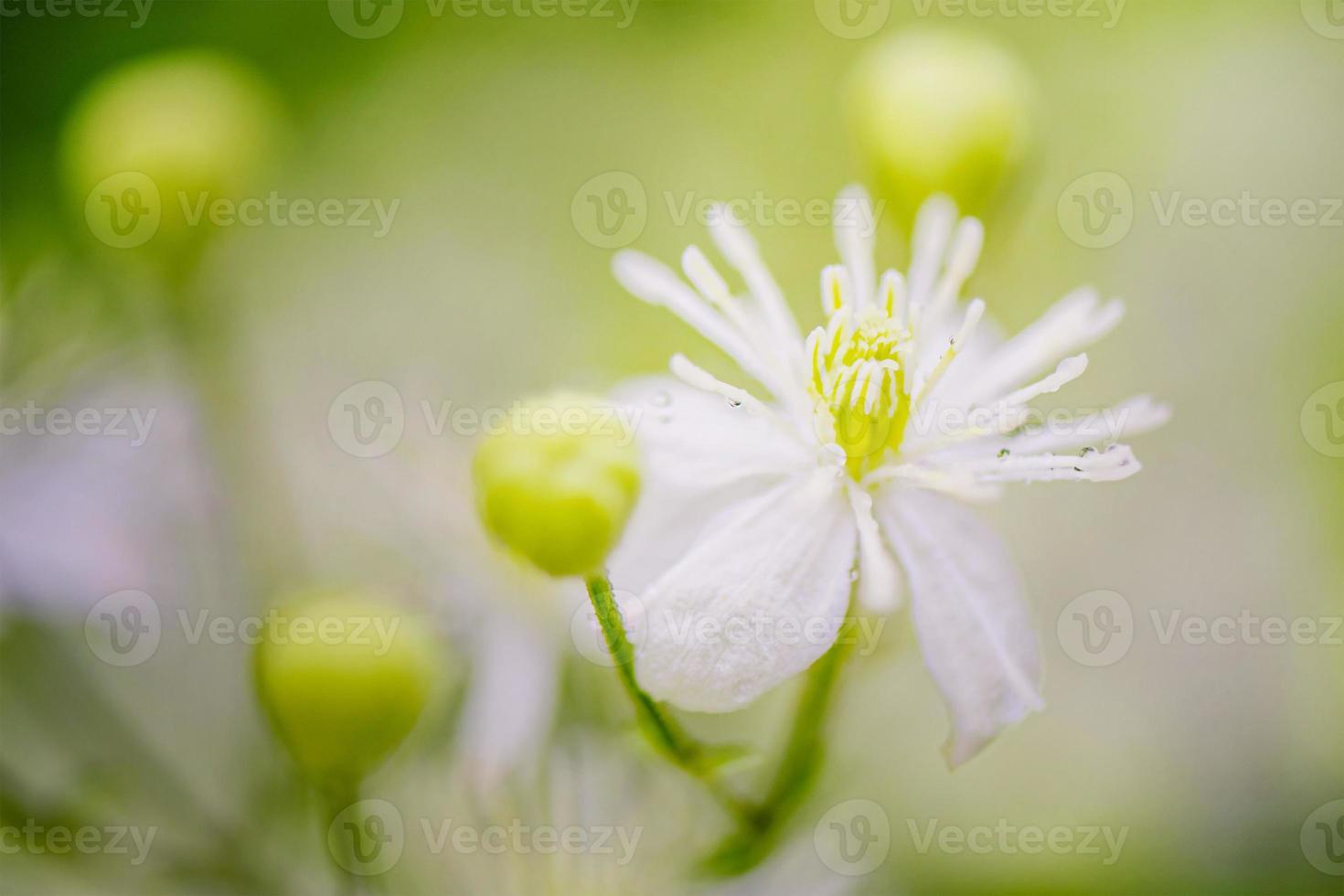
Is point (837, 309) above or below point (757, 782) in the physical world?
above

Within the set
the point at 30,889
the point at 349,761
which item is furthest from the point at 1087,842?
the point at 30,889

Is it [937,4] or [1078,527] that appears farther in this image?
[937,4]

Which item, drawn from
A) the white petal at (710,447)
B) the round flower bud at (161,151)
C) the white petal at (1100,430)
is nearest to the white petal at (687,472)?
the white petal at (710,447)

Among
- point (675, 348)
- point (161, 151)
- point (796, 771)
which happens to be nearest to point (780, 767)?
point (796, 771)

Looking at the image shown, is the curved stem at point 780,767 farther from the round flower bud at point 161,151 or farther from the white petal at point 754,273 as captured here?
the round flower bud at point 161,151

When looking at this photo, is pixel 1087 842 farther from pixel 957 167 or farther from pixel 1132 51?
pixel 1132 51

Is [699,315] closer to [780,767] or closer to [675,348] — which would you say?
[780,767]
